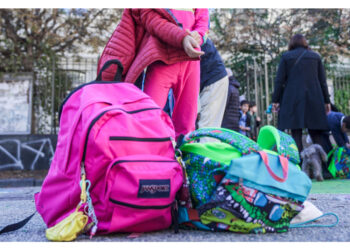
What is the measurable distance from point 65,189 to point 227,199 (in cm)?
71

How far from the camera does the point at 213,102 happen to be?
12.8 ft

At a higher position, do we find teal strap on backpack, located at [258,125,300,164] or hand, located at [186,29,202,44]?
hand, located at [186,29,202,44]

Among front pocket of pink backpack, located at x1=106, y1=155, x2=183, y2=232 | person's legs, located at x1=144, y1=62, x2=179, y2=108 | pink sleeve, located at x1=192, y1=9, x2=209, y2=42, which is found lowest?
front pocket of pink backpack, located at x1=106, y1=155, x2=183, y2=232

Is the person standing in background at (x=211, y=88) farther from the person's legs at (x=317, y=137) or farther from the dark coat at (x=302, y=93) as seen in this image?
the person's legs at (x=317, y=137)

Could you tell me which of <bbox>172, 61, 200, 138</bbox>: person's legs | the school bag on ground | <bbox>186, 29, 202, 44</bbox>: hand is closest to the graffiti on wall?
the school bag on ground

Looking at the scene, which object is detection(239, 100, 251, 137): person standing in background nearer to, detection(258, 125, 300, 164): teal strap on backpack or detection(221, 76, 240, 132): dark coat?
detection(221, 76, 240, 132): dark coat

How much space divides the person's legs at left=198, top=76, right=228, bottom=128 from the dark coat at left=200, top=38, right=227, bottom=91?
0.05 meters

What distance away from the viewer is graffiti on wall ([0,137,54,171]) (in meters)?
7.66

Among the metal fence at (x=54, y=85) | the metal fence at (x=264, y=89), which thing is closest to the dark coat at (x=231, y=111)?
the metal fence at (x=264, y=89)

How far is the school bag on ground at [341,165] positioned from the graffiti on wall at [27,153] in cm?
523

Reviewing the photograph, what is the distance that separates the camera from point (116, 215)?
1.60 m
